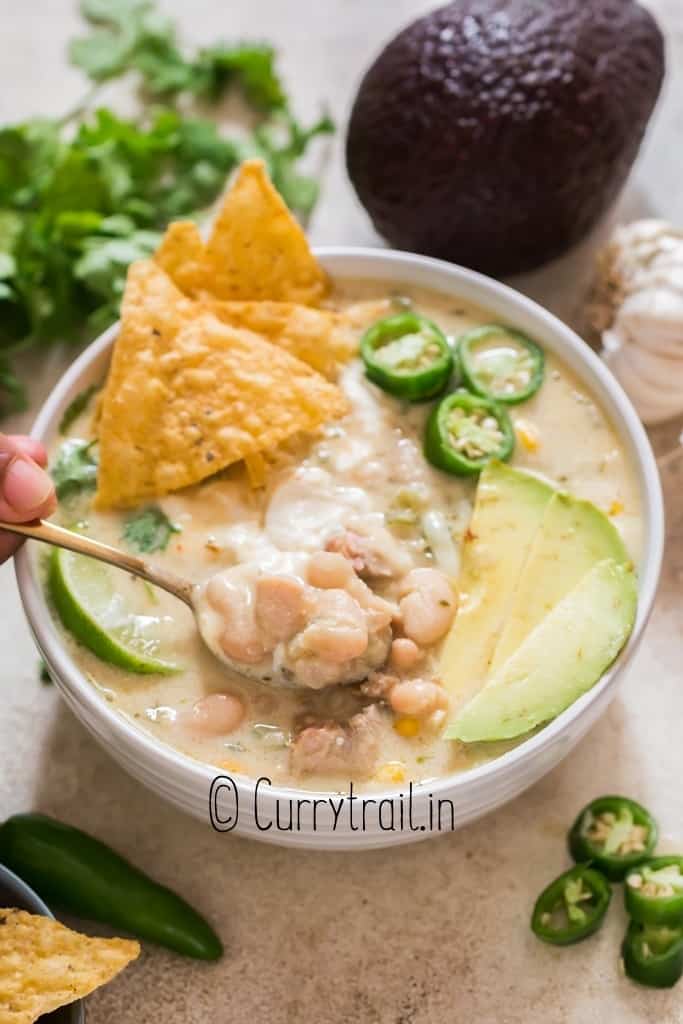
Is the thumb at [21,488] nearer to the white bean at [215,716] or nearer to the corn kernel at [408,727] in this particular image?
the white bean at [215,716]

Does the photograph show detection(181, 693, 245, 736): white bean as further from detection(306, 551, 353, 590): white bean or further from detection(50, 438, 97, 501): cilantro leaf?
detection(50, 438, 97, 501): cilantro leaf

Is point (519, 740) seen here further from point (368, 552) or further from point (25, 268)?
point (25, 268)

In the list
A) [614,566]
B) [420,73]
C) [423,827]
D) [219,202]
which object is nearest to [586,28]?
[420,73]

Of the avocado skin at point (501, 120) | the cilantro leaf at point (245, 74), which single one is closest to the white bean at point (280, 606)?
the avocado skin at point (501, 120)

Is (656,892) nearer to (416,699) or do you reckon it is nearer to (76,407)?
(416,699)

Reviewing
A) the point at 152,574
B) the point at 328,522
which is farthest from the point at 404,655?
the point at 152,574

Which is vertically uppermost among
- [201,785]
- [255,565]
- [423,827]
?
[255,565]

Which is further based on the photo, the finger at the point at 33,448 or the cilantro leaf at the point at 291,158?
the cilantro leaf at the point at 291,158
